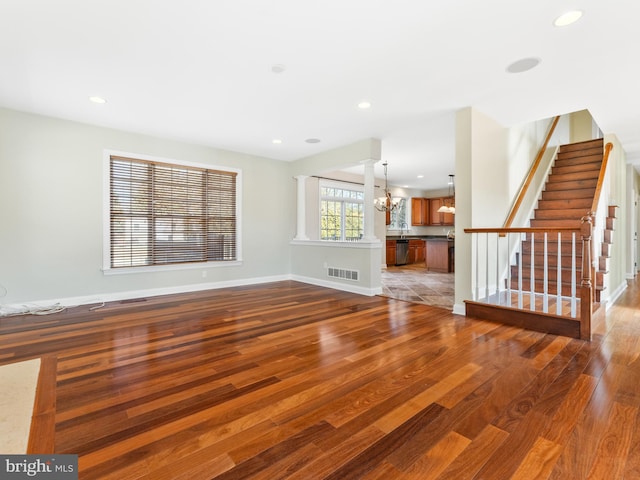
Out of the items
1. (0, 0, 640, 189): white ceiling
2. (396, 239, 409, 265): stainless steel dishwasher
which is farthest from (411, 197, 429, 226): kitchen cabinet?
(0, 0, 640, 189): white ceiling

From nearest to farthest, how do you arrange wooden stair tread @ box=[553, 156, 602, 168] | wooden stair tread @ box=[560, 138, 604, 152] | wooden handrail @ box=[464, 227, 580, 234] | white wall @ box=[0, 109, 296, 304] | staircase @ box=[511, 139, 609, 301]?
wooden handrail @ box=[464, 227, 580, 234], white wall @ box=[0, 109, 296, 304], staircase @ box=[511, 139, 609, 301], wooden stair tread @ box=[553, 156, 602, 168], wooden stair tread @ box=[560, 138, 604, 152]

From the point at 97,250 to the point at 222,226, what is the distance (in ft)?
6.34

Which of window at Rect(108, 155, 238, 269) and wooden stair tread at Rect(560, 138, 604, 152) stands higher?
wooden stair tread at Rect(560, 138, 604, 152)

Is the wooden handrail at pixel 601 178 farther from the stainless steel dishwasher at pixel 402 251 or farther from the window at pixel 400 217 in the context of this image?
the window at pixel 400 217

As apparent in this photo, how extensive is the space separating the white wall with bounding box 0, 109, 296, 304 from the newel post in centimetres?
529

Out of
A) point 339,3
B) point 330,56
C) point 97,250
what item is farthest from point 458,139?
point 97,250

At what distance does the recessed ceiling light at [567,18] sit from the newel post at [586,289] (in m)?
1.73

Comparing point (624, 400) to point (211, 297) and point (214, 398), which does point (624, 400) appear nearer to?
point (214, 398)

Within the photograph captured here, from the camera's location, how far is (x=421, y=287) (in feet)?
18.9

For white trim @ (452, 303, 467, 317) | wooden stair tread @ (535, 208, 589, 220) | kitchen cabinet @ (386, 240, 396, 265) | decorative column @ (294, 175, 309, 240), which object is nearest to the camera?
white trim @ (452, 303, 467, 317)

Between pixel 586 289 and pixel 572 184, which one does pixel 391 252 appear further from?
pixel 586 289

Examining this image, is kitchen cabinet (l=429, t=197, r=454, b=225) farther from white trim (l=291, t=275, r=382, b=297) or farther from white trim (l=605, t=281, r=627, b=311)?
white trim (l=291, t=275, r=382, b=297)

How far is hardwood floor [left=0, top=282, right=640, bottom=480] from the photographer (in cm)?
139

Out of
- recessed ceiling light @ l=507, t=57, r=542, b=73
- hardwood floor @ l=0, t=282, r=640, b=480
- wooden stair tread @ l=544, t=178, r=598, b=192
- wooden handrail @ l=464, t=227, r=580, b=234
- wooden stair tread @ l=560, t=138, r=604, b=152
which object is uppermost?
wooden stair tread @ l=560, t=138, r=604, b=152
